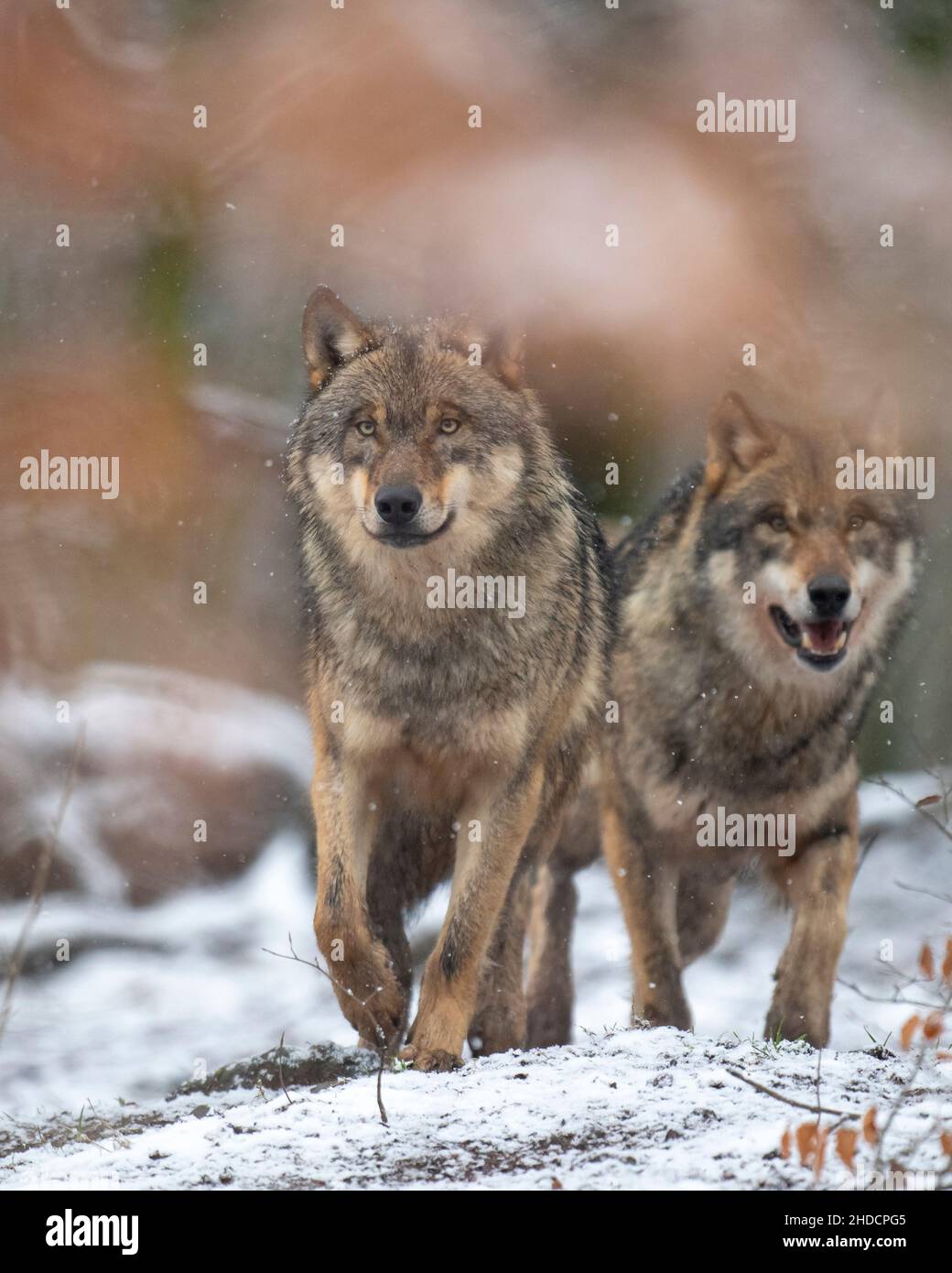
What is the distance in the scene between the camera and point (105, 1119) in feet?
17.1

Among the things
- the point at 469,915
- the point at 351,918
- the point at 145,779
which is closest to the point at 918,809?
the point at 469,915

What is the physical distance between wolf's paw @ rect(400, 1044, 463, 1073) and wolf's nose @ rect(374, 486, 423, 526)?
1.66 meters

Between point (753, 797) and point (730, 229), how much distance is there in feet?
17.3

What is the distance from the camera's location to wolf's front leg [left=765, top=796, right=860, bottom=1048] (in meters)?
5.52

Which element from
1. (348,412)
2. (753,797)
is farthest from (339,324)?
(753,797)

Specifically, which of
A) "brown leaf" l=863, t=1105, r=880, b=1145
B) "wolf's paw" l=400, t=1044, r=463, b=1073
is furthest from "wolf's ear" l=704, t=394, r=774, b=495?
"brown leaf" l=863, t=1105, r=880, b=1145

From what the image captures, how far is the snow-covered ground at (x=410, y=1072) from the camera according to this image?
351 centimetres

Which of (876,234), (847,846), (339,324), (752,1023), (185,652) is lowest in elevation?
(752,1023)

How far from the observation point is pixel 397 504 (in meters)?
4.55

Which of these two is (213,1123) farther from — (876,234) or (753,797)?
(876,234)

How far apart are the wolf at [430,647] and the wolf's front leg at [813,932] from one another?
3.58ft
